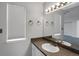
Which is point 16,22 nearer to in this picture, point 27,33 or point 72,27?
point 27,33

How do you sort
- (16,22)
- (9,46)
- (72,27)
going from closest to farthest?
1. (72,27)
2. (9,46)
3. (16,22)

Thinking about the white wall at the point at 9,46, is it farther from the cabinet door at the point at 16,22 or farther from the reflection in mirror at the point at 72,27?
the reflection in mirror at the point at 72,27

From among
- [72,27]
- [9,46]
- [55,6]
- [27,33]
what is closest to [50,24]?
[55,6]

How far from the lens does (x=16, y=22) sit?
7.58ft

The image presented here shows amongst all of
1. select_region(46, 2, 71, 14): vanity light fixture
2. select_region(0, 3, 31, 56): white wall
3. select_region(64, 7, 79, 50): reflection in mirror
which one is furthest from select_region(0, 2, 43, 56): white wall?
select_region(64, 7, 79, 50): reflection in mirror

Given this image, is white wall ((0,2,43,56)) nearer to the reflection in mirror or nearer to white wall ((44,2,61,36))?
white wall ((44,2,61,36))

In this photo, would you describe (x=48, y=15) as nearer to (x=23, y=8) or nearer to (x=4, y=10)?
(x=23, y=8)

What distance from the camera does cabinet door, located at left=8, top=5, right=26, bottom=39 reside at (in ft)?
7.23

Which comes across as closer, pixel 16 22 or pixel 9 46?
pixel 9 46

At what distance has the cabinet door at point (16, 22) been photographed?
2.20 meters

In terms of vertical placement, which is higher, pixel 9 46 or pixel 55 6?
pixel 55 6

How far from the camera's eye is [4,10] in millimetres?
1947

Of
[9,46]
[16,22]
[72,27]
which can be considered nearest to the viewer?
[72,27]

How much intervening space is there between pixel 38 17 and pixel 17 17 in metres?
0.70
